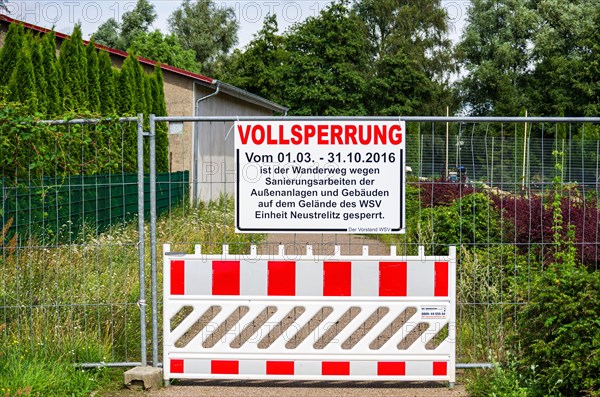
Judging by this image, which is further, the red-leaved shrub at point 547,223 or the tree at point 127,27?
the tree at point 127,27

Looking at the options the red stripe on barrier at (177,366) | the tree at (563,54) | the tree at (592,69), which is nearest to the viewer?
the red stripe on barrier at (177,366)

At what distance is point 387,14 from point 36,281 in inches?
2280

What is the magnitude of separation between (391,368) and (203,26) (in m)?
62.4

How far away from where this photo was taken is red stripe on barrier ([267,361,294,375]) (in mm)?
7059

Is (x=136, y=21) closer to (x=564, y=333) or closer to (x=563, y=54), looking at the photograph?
(x=563, y=54)

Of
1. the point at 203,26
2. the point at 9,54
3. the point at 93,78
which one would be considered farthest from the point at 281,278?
the point at 203,26

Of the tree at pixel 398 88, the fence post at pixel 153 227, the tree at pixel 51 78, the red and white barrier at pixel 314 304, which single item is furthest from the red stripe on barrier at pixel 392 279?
the tree at pixel 398 88

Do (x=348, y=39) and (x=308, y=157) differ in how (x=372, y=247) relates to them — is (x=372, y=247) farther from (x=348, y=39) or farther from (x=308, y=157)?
(x=348, y=39)

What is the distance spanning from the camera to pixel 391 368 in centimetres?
703

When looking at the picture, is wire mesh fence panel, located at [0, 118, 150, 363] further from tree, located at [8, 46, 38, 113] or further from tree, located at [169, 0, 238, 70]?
tree, located at [169, 0, 238, 70]

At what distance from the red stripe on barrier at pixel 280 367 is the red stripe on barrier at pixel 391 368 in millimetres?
731

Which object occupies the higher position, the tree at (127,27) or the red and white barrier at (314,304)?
the tree at (127,27)

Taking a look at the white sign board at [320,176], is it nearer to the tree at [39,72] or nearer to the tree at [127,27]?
the tree at [39,72]

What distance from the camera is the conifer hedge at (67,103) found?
7.88 m
